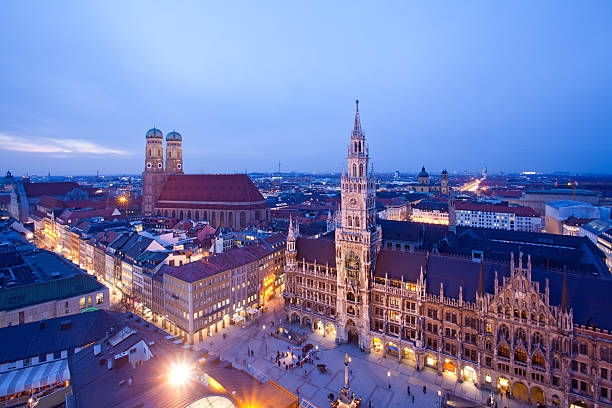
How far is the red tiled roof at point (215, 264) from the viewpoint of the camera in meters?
66.5

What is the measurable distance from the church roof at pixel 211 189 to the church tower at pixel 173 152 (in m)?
15.8

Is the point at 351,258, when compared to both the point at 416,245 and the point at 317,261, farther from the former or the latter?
the point at 416,245

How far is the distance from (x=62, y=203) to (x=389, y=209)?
17554cm

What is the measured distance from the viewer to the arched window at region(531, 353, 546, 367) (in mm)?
45594

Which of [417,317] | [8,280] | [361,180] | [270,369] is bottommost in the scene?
[270,369]

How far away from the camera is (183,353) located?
3966cm

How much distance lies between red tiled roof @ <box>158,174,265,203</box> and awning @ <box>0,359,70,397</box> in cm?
10401

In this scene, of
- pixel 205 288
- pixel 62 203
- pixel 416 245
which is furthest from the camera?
pixel 62 203

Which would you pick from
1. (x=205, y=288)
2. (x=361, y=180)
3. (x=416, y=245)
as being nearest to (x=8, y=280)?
(x=205, y=288)

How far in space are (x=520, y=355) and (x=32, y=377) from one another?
64.2 m

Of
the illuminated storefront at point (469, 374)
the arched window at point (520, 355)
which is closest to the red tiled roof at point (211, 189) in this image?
the illuminated storefront at point (469, 374)

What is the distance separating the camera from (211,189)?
155m

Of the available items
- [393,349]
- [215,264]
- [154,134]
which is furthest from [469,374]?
[154,134]

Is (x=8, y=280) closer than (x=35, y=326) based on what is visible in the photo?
No
